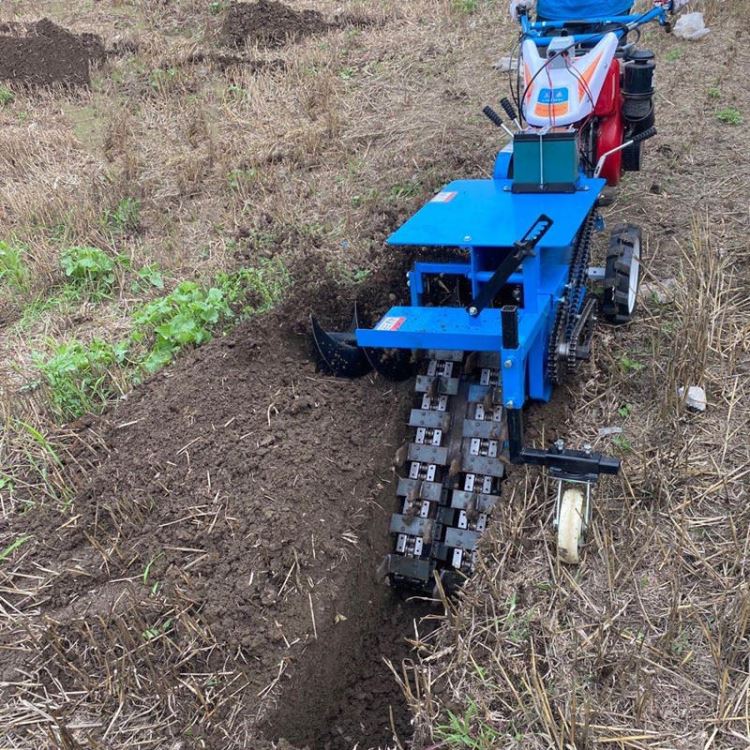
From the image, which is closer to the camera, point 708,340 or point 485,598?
point 485,598

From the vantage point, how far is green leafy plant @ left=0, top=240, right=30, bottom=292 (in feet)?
18.8

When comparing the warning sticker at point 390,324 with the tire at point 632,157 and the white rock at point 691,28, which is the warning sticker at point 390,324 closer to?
the tire at point 632,157

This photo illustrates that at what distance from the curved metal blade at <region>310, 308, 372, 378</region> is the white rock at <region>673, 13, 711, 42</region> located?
6.97 m

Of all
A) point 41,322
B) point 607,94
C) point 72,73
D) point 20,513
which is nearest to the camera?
point 20,513

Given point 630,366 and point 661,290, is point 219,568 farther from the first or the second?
point 661,290

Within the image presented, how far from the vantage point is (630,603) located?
2.87 m

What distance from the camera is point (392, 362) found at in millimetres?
3938

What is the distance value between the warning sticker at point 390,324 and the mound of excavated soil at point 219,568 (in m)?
0.87

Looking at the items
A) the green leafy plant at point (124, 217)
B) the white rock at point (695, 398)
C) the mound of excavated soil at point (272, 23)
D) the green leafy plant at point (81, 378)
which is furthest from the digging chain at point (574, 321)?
the mound of excavated soil at point (272, 23)

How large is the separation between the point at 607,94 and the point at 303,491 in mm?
2961

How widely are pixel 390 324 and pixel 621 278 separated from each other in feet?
5.39

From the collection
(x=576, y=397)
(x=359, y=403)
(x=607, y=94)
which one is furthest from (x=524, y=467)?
(x=607, y=94)

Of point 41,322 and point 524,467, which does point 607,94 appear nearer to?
point 524,467

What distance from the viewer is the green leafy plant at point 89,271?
5.61 m
